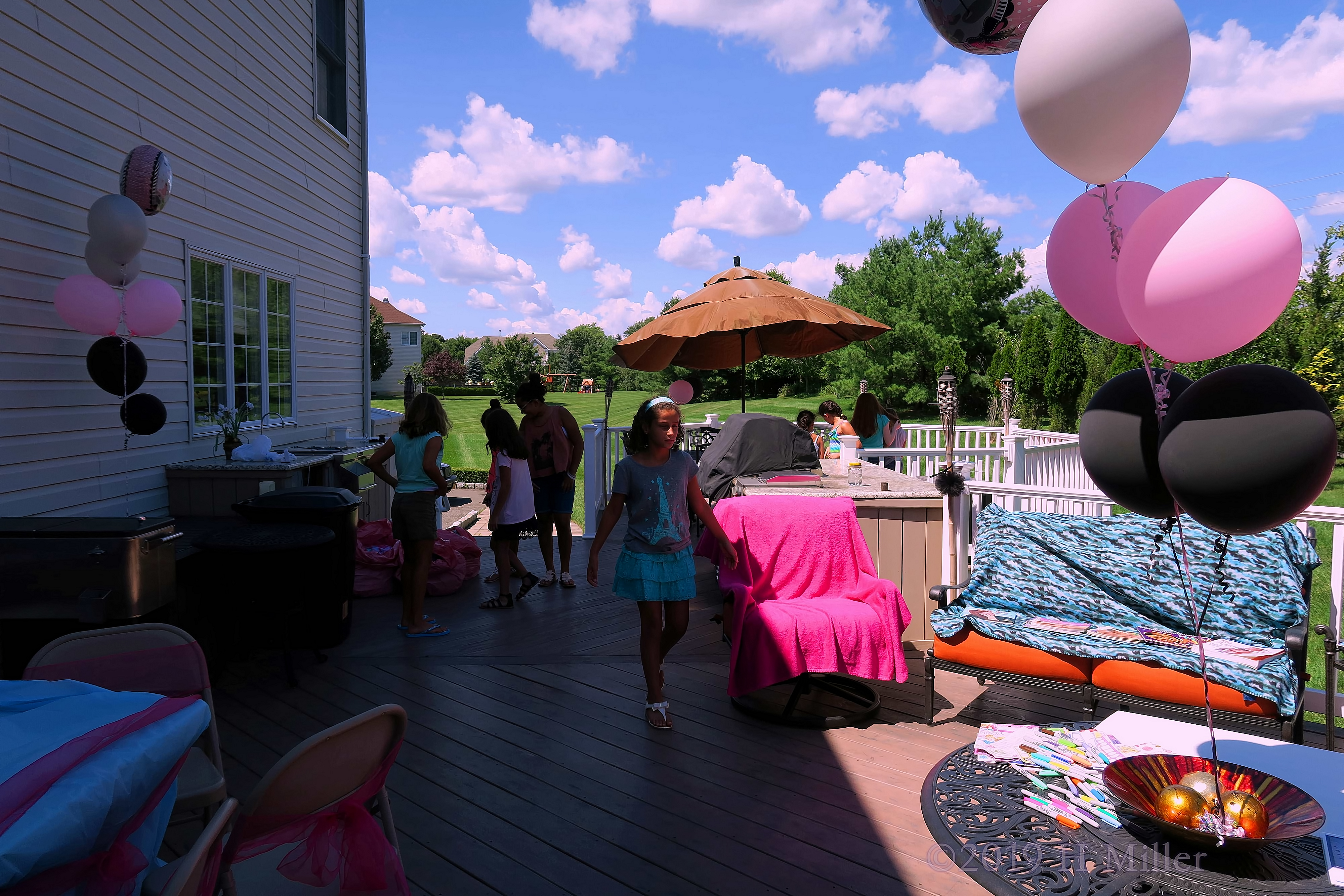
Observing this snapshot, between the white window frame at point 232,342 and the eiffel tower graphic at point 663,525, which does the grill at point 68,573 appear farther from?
the white window frame at point 232,342

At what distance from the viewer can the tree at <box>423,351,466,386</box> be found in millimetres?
58312

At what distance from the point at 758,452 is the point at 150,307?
403 centimetres

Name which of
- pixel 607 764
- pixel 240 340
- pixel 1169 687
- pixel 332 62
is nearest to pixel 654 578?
pixel 607 764

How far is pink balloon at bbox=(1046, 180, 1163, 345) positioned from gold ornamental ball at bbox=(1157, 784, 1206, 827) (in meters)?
1.34

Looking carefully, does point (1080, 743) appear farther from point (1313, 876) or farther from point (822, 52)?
point (822, 52)

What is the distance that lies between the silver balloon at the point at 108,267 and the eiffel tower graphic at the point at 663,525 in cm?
310

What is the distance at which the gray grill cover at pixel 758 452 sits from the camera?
6.06 m

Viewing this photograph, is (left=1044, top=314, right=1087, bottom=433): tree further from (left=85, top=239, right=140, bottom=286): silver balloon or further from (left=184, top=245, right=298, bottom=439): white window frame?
(left=85, top=239, right=140, bottom=286): silver balloon

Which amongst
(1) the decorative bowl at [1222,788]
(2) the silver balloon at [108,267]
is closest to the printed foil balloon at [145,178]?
(2) the silver balloon at [108,267]

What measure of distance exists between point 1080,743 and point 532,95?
462 inches

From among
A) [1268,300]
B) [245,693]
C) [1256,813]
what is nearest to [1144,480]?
[1268,300]

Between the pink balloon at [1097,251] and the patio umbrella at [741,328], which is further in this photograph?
the patio umbrella at [741,328]

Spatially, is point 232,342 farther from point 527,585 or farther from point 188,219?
point 527,585

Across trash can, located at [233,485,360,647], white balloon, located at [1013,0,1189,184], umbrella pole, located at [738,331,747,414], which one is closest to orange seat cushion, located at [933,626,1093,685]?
white balloon, located at [1013,0,1189,184]
